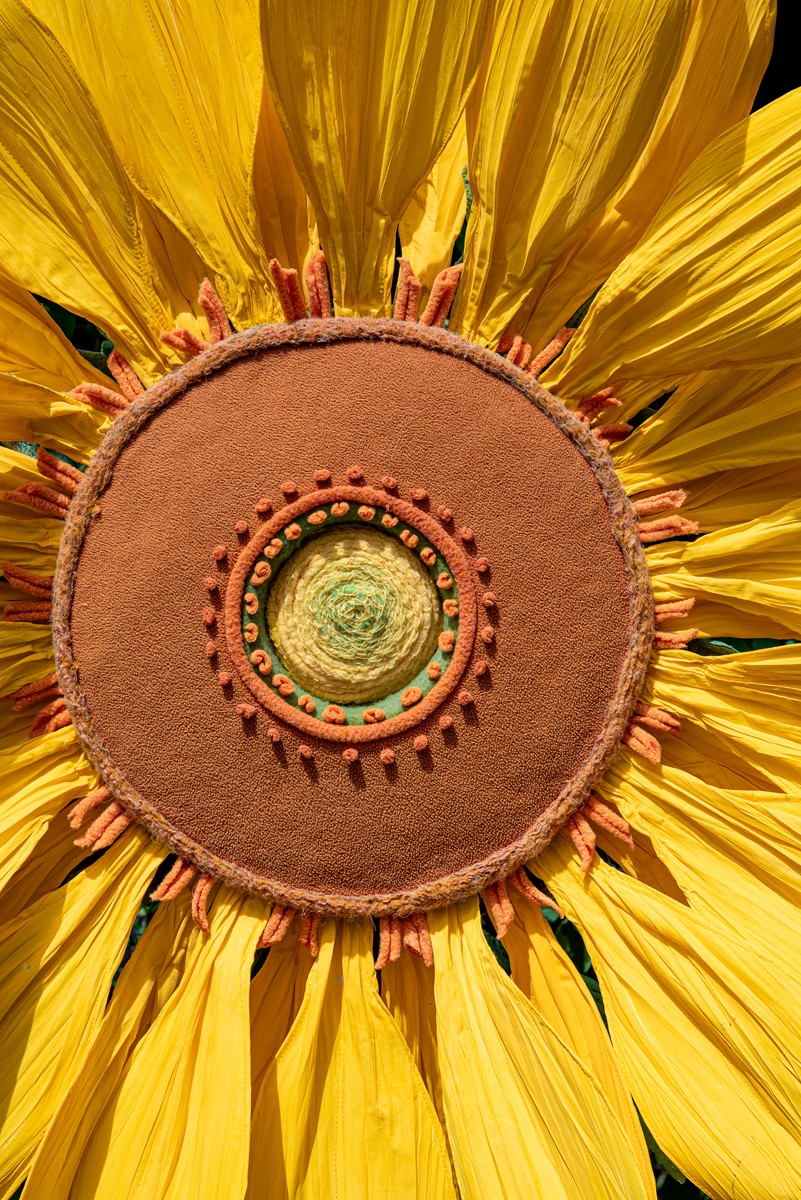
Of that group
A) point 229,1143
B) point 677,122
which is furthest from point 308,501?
point 229,1143

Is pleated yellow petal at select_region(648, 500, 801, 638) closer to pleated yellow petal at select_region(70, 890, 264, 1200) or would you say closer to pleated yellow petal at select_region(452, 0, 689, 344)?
pleated yellow petal at select_region(452, 0, 689, 344)

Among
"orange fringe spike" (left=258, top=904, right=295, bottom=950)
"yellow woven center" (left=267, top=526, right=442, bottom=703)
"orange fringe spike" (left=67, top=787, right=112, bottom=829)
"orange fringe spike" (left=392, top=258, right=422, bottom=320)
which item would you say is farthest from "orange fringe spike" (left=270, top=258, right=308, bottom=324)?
"orange fringe spike" (left=258, top=904, right=295, bottom=950)

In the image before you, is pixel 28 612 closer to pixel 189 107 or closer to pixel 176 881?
pixel 176 881

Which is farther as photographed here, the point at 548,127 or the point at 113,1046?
the point at 113,1046

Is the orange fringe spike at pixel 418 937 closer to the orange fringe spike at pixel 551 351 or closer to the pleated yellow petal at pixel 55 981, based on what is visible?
the pleated yellow petal at pixel 55 981

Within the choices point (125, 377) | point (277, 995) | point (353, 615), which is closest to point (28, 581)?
point (125, 377)

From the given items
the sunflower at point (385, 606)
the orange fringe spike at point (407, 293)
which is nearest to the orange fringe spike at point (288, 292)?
the sunflower at point (385, 606)

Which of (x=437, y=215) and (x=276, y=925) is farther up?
(x=437, y=215)
